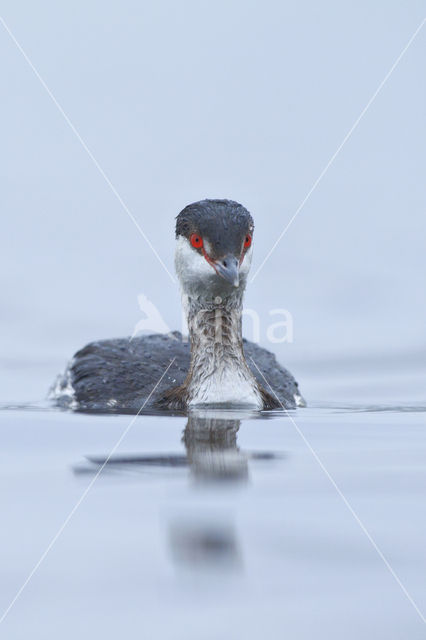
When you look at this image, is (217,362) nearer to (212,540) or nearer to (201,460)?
(201,460)

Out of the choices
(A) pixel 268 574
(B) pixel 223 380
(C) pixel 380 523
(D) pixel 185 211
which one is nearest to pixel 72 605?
(A) pixel 268 574

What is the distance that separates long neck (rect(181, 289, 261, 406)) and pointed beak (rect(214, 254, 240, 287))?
2.59ft

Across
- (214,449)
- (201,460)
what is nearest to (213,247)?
(214,449)

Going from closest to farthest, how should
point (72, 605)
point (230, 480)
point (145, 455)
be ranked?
point (72, 605), point (230, 480), point (145, 455)

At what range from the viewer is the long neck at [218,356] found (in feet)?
24.5

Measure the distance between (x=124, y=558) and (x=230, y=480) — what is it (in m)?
1.13

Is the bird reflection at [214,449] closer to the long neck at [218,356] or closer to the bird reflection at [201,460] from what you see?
the bird reflection at [201,460]

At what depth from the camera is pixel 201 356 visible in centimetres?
799

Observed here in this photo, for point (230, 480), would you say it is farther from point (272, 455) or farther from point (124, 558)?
point (124, 558)

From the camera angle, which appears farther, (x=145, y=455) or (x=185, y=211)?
(x=185, y=211)

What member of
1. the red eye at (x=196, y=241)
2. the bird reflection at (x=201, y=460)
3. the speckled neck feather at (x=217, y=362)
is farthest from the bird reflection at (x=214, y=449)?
the red eye at (x=196, y=241)

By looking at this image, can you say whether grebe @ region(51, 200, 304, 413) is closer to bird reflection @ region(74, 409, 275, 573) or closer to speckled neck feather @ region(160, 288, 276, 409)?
speckled neck feather @ region(160, 288, 276, 409)

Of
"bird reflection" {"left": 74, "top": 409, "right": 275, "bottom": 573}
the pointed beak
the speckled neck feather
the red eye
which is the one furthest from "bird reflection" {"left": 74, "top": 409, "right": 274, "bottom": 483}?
the red eye

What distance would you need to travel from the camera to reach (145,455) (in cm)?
435
